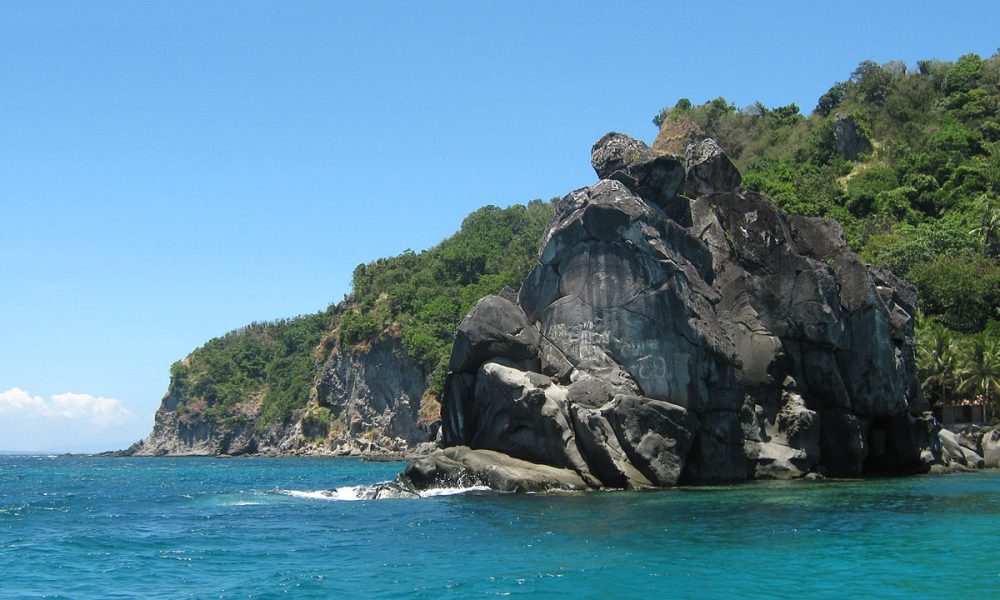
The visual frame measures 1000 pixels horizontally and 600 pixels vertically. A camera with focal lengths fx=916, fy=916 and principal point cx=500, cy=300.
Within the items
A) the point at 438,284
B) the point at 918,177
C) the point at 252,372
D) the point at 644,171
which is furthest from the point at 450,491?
the point at 252,372

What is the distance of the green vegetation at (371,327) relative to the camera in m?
90.6

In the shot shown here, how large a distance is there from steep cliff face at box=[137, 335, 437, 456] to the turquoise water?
50.4 metres

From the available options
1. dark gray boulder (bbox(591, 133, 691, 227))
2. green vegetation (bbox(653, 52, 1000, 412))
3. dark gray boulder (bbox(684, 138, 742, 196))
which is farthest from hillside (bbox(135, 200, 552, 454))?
dark gray boulder (bbox(591, 133, 691, 227))

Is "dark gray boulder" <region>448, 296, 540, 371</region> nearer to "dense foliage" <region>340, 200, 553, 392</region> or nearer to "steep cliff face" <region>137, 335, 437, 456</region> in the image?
"dense foliage" <region>340, 200, 553, 392</region>

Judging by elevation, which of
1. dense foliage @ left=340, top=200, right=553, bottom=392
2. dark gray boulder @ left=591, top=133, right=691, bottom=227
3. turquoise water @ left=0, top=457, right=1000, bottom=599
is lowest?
turquoise water @ left=0, top=457, right=1000, bottom=599

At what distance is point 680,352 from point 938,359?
2322 centimetres

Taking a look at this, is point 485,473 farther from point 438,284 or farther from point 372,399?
point 438,284

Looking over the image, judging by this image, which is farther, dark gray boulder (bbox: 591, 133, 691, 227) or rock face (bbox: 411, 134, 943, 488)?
dark gray boulder (bbox: 591, 133, 691, 227)

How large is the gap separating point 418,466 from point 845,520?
15.2m

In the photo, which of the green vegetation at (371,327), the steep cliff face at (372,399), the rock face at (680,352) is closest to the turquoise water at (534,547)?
the rock face at (680,352)

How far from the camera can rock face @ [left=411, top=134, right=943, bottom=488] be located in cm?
3328

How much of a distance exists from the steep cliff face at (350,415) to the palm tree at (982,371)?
4320cm

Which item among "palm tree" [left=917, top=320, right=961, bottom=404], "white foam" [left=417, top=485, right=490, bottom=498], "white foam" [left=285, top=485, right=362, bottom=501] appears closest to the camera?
"white foam" [left=417, top=485, right=490, bottom=498]

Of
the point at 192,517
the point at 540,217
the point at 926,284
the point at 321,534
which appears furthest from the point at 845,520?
the point at 540,217
